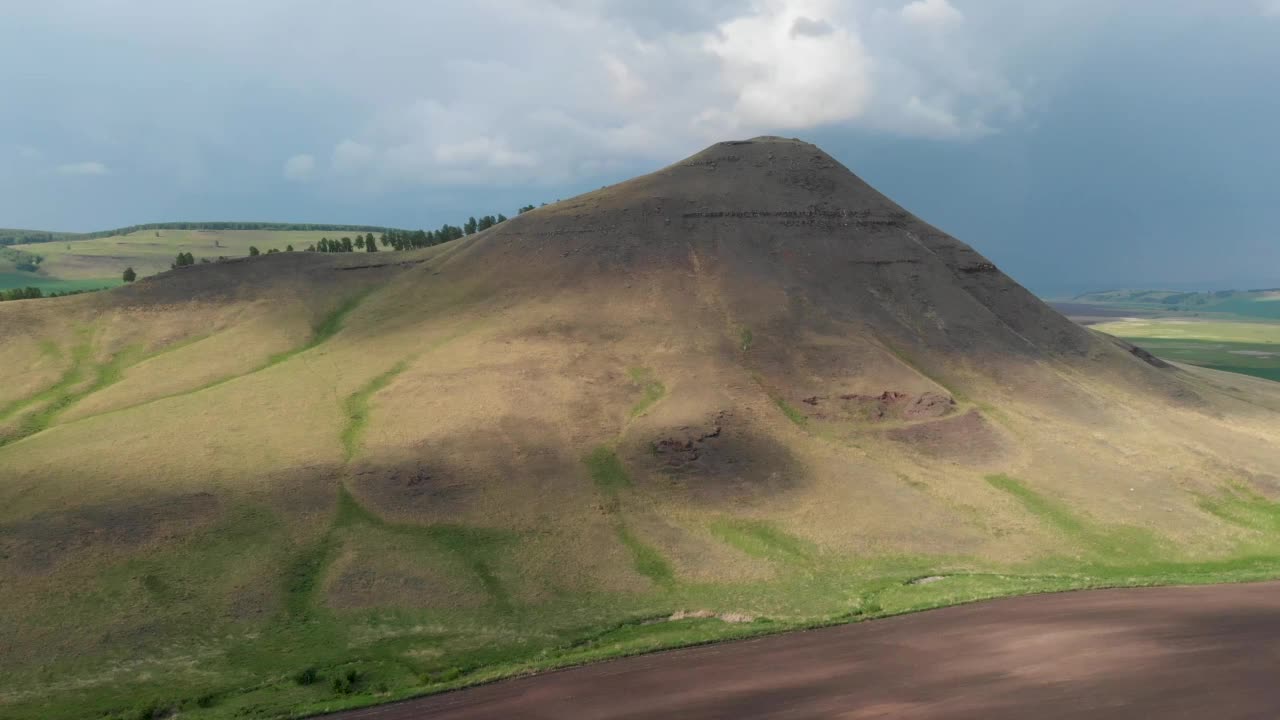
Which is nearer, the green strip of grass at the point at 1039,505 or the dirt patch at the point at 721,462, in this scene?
the green strip of grass at the point at 1039,505

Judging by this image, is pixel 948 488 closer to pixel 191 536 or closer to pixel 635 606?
pixel 635 606

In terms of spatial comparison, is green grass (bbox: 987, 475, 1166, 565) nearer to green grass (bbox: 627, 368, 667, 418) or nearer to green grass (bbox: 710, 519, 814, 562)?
green grass (bbox: 710, 519, 814, 562)

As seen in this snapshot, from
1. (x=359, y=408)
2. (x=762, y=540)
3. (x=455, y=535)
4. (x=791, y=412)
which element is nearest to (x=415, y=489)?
(x=455, y=535)

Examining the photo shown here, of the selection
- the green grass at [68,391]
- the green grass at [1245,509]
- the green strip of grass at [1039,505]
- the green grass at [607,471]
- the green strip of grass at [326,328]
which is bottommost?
the green grass at [1245,509]

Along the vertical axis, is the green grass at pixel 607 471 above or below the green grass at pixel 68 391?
below

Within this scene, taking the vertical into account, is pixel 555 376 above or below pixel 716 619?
above

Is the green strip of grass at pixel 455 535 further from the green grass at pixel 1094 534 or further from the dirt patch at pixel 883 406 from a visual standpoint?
the green grass at pixel 1094 534

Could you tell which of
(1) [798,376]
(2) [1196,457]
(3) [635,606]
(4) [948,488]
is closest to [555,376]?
(1) [798,376]

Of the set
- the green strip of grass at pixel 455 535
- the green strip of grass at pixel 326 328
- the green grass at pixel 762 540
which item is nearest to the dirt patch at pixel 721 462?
the green grass at pixel 762 540

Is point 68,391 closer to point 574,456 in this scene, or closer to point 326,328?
point 326,328
